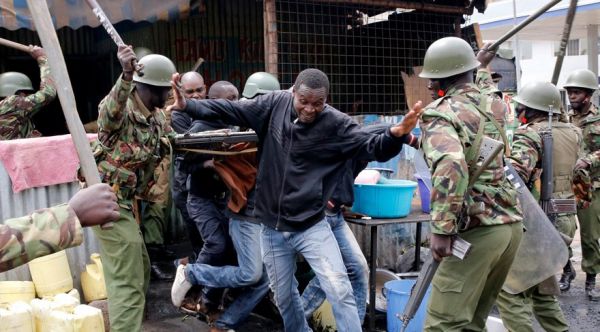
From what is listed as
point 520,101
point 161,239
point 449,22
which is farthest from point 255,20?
point 520,101

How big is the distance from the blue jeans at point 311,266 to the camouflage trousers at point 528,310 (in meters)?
1.18

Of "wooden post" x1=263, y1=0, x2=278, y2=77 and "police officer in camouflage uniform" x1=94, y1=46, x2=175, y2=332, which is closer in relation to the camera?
"police officer in camouflage uniform" x1=94, y1=46, x2=175, y2=332

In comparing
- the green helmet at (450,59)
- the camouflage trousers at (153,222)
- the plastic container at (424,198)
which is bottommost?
the camouflage trousers at (153,222)

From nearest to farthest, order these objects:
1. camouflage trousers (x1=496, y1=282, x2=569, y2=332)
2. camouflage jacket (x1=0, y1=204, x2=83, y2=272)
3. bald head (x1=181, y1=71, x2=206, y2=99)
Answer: camouflage jacket (x1=0, y1=204, x2=83, y2=272)
camouflage trousers (x1=496, y1=282, x2=569, y2=332)
bald head (x1=181, y1=71, x2=206, y2=99)

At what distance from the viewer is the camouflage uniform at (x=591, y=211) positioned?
651cm

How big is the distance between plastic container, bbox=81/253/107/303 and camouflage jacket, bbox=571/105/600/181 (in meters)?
4.85

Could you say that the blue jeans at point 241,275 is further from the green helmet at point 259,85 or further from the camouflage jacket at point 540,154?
the camouflage jacket at point 540,154

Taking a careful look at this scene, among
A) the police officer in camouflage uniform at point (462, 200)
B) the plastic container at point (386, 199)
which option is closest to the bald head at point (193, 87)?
the plastic container at point (386, 199)

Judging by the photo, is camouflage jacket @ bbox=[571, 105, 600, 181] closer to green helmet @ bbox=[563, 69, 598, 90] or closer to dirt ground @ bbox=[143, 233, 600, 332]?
green helmet @ bbox=[563, 69, 598, 90]

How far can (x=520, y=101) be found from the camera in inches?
214

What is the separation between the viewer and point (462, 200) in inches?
141

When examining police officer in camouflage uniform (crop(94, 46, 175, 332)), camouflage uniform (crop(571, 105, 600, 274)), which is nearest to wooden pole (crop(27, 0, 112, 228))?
police officer in camouflage uniform (crop(94, 46, 175, 332))

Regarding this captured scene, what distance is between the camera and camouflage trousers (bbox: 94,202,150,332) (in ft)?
13.5

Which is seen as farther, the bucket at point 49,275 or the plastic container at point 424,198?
the plastic container at point 424,198
